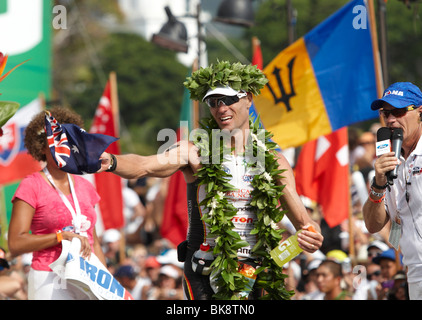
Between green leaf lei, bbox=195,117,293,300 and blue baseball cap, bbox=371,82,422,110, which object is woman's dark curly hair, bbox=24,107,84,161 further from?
blue baseball cap, bbox=371,82,422,110

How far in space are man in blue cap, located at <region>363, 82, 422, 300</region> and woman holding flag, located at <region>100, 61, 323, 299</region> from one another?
486mm

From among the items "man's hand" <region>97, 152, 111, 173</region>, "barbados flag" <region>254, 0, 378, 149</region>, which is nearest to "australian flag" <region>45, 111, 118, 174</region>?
"man's hand" <region>97, 152, 111, 173</region>

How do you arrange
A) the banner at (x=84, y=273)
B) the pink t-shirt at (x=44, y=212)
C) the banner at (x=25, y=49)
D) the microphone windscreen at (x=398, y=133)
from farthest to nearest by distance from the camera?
the banner at (x=25, y=49), the pink t-shirt at (x=44, y=212), the banner at (x=84, y=273), the microphone windscreen at (x=398, y=133)

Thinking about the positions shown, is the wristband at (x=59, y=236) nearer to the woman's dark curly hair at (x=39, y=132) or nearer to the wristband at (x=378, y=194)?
the woman's dark curly hair at (x=39, y=132)

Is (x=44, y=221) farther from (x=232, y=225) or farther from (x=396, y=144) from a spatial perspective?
(x=396, y=144)

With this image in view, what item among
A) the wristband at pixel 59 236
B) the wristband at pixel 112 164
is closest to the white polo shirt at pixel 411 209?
the wristband at pixel 112 164

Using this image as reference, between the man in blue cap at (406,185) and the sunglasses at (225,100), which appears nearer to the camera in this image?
the man in blue cap at (406,185)

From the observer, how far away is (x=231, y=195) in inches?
188

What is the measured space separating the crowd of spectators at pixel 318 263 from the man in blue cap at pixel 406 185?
2.77 ft

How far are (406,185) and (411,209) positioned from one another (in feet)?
0.49

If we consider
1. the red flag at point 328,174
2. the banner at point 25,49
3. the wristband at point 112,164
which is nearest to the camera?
the wristband at point 112,164

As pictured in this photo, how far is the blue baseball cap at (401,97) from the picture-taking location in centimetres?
459

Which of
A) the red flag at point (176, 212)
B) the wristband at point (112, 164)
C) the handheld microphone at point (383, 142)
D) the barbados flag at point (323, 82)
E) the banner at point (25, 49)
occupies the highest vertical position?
the banner at point (25, 49)
